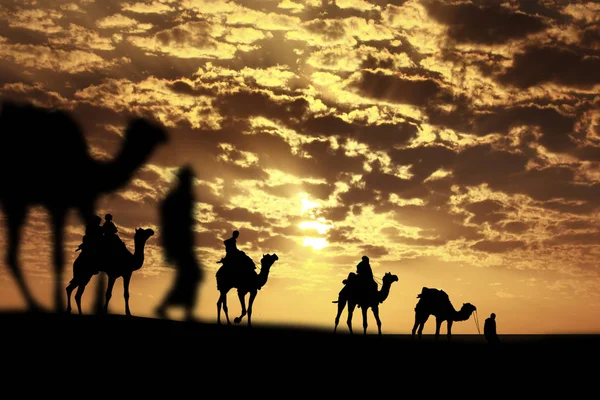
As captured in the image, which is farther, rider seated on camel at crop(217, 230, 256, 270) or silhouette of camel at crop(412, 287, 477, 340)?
silhouette of camel at crop(412, 287, 477, 340)

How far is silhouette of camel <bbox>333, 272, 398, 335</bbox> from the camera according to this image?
2880 cm

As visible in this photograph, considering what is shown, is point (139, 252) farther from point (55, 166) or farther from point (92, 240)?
point (55, 166)

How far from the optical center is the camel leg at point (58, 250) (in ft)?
89.5

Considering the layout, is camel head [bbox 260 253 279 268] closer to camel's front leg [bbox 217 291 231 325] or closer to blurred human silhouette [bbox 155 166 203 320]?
camel's front leg [bbox 217 291 231 325]

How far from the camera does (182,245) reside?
134 feet

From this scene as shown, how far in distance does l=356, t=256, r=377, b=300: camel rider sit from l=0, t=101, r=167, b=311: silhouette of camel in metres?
10.7

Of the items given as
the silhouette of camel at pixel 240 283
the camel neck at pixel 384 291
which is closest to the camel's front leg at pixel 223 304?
the silhouette of camel at pixel 240 283

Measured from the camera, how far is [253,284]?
88.3 feet

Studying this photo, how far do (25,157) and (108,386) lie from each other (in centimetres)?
2395

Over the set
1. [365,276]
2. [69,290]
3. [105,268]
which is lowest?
[69,290]

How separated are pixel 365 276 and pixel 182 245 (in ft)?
48.8

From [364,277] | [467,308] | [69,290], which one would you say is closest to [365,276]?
[364,277]

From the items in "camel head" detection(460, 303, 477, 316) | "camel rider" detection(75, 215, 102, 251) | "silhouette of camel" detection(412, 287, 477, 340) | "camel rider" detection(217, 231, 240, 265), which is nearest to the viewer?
"camel rider" detection(75, 215, 102, 251)

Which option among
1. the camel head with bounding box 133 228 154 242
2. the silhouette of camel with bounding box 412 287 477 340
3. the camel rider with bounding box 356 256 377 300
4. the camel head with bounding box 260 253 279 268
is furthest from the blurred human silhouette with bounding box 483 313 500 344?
the camel head with bounding box 133 228 154 242
